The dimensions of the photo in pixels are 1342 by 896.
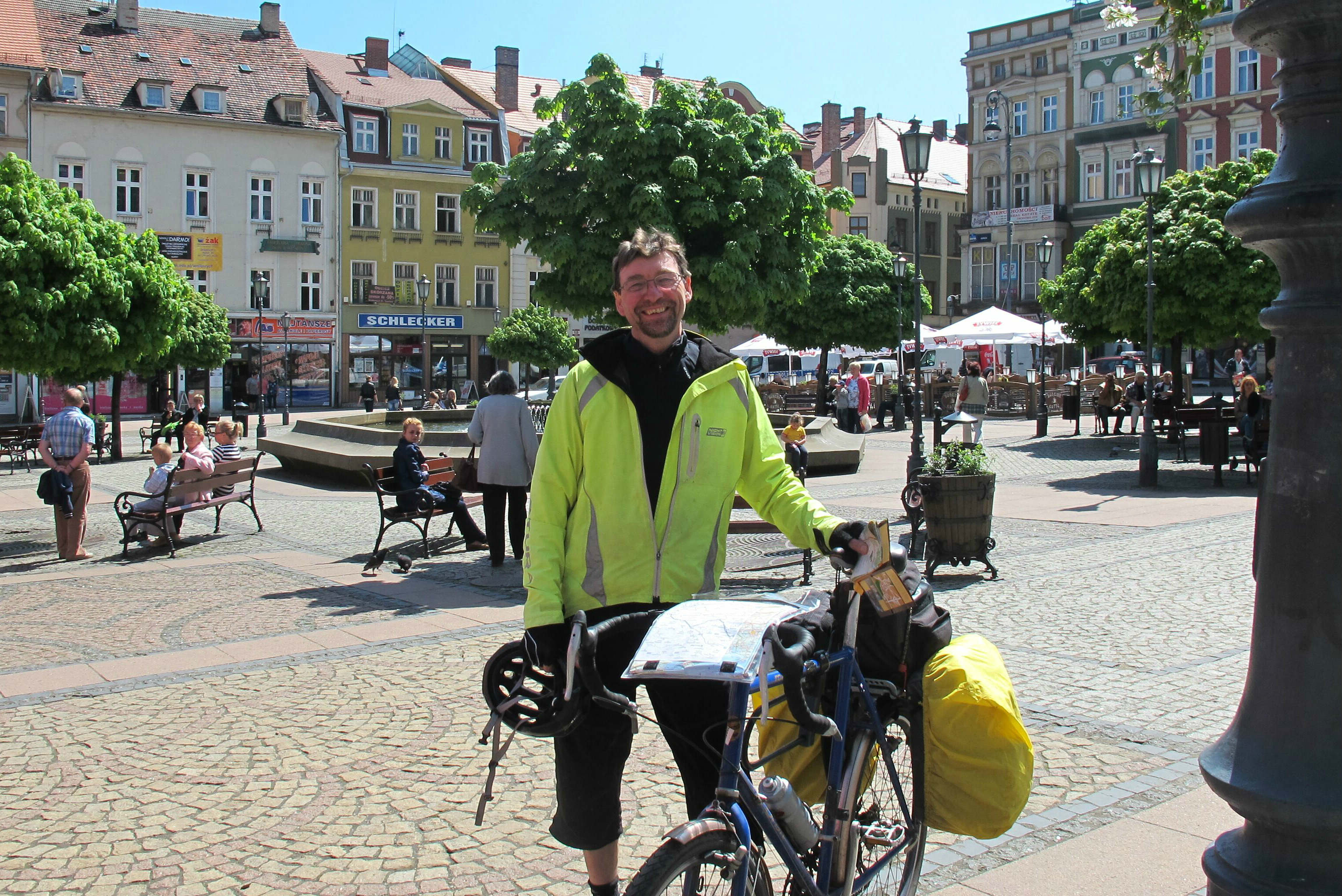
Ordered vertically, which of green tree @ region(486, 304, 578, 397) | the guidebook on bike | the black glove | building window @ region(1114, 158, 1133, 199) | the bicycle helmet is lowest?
the bicycle helmet

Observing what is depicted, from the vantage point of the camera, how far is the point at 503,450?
9859mm

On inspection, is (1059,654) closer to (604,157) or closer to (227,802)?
(227,802)

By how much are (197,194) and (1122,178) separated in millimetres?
40829

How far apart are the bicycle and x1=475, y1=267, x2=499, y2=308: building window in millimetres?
48618

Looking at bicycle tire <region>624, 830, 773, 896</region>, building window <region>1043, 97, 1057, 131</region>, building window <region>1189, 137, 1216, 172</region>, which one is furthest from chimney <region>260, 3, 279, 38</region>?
bicycle tire <region>624, 830, 773, 896</region>

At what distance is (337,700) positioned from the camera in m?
5.86

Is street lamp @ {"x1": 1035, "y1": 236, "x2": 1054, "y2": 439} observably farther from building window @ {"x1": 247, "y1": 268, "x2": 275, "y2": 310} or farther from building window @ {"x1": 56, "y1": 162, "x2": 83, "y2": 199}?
building window @ {"x1": 56, "y1": 162, "x2": 83, "y2": 199}

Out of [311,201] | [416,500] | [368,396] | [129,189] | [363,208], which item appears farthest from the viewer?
[363,208]

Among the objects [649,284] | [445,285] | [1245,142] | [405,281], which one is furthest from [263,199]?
[649,284]

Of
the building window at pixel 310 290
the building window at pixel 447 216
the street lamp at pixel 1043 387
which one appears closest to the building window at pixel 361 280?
the building window at pixel 310 290

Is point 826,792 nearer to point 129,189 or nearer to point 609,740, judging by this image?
point 609,740

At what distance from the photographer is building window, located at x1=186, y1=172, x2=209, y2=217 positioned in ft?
144

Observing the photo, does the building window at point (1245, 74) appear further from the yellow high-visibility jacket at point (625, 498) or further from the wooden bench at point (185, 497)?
the yellow high-visibility jacket at point (625, 498)

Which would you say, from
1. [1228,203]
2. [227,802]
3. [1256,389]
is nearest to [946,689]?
[227,802]
